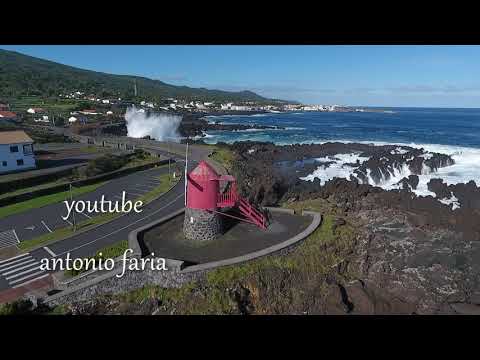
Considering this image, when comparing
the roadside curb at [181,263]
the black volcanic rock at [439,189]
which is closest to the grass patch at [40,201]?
the roadside curb at [181,263]

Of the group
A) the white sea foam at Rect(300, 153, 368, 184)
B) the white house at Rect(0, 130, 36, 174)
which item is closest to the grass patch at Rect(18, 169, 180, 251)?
the white house at Rect(0, 130, 36, 174)

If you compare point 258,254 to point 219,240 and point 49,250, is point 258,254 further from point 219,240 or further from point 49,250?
point 49,250

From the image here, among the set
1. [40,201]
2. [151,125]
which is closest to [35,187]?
[40,201]

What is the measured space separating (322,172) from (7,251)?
23.7m

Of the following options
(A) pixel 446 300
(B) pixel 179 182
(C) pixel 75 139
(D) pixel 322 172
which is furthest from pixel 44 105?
(A) pixel 446 300

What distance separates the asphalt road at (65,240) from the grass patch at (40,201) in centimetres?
69

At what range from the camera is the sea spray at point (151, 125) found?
5370 cm

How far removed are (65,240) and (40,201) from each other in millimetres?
7306

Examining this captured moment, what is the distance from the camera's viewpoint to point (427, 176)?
30.9m

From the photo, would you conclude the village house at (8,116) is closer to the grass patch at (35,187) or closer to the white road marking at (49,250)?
the grass patch at (35,187)

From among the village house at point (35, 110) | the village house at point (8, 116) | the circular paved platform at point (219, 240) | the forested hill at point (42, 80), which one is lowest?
the circular paved platform at point (219, 240)

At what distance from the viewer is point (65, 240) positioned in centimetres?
1542
